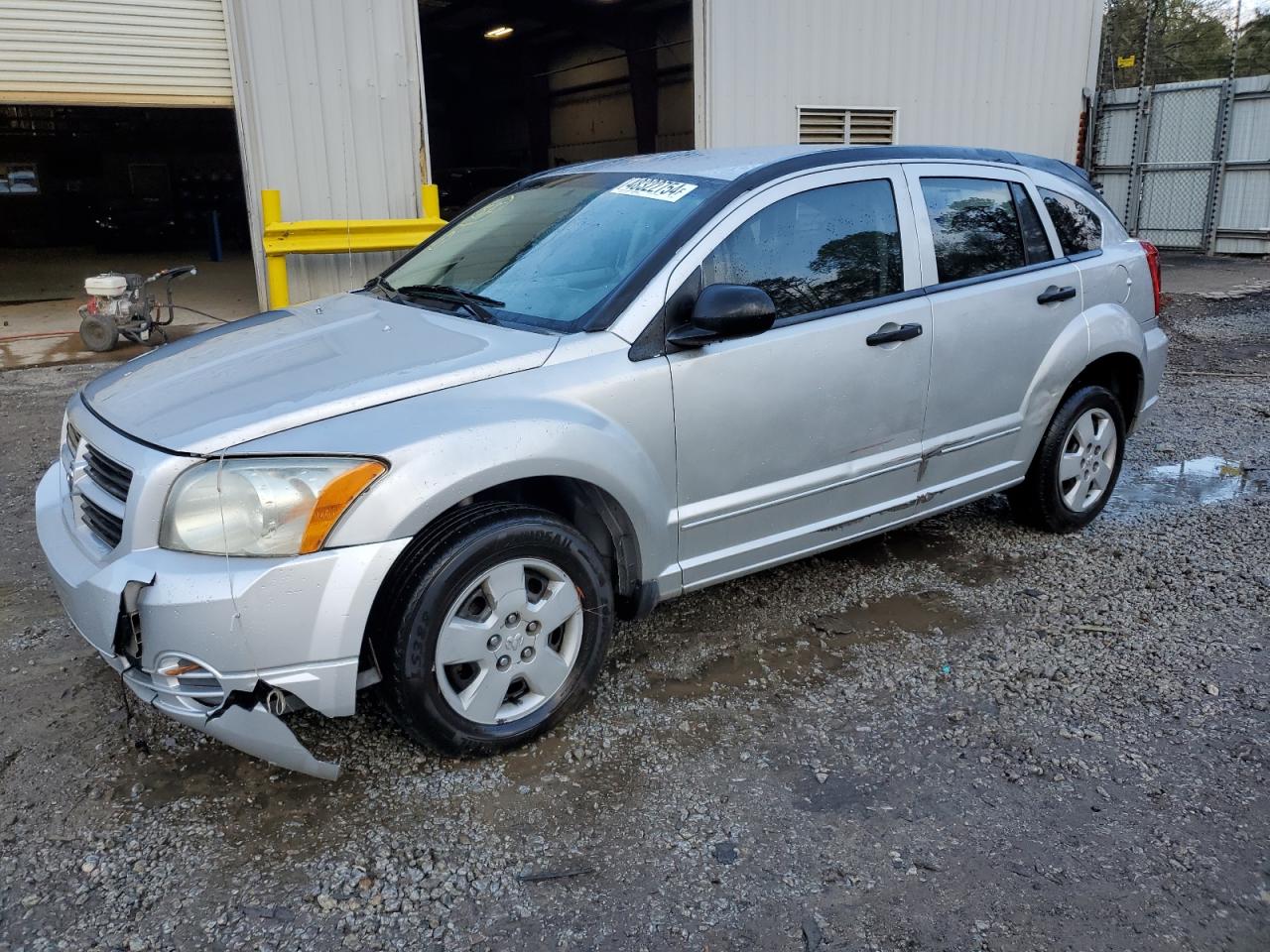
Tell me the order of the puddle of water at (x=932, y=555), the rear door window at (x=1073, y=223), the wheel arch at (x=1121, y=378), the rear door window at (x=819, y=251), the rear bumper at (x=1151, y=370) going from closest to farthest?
the rear door window at (x=819, y=251) < the puddle of water at (x=932, y=555) < the rear door window at (x=1073, y=223) < the wheel arch at (x=1121, y=378) < the rear bumper at (x=1151, y=370)

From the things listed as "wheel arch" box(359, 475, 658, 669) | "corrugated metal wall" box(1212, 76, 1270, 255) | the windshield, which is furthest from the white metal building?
"wheel arch" box(359, 475, 658, 669)

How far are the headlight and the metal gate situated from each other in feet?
54.0

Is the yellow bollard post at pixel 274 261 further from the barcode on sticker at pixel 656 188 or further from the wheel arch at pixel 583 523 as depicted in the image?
the wheel arch at pixel 583 523

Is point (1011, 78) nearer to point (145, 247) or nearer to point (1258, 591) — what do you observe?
point (1258, 591)

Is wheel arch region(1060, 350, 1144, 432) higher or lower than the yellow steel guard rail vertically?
lower

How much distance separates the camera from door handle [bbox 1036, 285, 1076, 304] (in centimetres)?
434

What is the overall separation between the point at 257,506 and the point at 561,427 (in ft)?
2.86

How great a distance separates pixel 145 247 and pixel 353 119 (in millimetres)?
18209

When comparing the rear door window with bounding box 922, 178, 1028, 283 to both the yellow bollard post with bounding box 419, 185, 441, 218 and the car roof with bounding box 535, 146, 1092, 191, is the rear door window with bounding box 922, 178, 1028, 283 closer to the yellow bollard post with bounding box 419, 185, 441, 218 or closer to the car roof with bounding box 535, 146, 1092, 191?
the car roof with bounding box 535, 146, 1092, 191

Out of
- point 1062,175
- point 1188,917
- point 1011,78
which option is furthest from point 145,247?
point 1188,917

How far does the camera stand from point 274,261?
9109mm

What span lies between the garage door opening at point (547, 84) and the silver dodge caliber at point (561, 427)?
13858 millimetres

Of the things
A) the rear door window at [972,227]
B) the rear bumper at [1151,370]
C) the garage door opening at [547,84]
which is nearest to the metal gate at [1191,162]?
the garage door opening at [547,84]

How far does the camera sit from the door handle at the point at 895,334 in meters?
3.74
